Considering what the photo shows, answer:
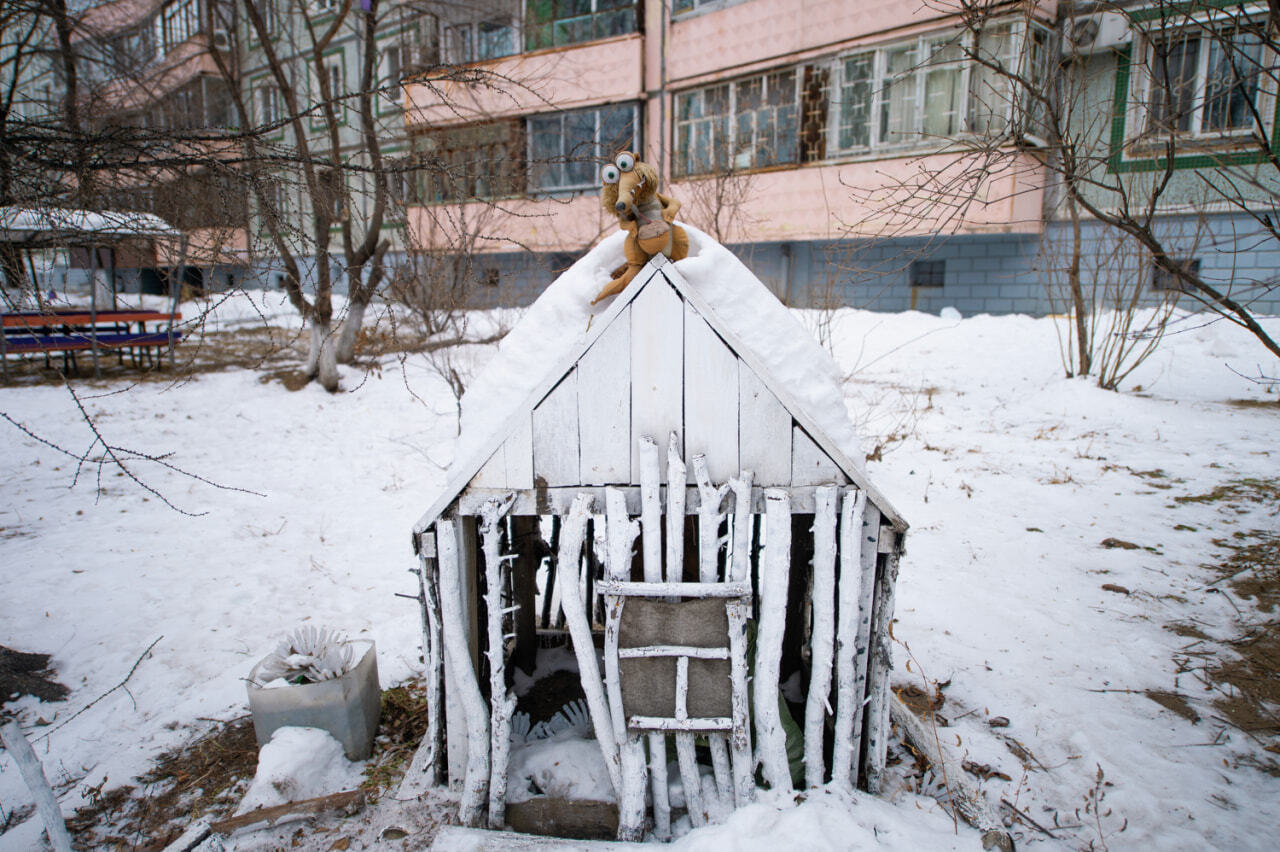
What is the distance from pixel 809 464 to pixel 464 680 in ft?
5.36

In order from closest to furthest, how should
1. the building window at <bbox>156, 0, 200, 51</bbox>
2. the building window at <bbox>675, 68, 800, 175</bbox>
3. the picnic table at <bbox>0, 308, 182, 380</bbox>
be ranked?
the picnic table at <bbox>0, 308, 182, 380</bbox>
the building window at <bbox>156, 0, 200, 51</bbox>
the building window at <bbox>675, 68, 800, 175</bbox>

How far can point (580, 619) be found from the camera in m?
2.65

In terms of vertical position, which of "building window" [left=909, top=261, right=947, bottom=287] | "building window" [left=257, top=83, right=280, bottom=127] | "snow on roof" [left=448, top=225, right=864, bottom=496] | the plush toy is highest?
"building window" [left=257, top=83, right=280, bottom=127]

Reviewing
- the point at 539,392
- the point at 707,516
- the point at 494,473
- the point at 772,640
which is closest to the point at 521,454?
the point at 494,473

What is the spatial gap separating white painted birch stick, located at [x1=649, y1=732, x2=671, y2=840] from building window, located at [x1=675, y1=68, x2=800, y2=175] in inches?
493

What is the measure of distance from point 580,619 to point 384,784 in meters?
1.35

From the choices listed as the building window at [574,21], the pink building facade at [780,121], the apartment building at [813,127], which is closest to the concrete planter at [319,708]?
the apartment building at [813,127]

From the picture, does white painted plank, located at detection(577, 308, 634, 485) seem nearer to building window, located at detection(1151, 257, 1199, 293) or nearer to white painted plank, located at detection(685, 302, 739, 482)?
white painted plank, located at detection(685, 302, 739, 482)

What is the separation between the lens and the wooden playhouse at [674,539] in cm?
257

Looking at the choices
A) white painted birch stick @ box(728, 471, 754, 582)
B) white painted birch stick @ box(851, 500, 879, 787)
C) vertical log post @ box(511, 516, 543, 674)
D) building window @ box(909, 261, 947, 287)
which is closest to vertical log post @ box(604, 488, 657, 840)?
white painted birch stick @ box(728, 471, 754, 582)

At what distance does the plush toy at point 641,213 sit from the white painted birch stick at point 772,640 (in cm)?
102

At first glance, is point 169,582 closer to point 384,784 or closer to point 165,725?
point 165,725

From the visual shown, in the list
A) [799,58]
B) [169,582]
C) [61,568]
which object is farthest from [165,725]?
[799,58]

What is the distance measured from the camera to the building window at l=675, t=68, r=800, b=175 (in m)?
13.9
